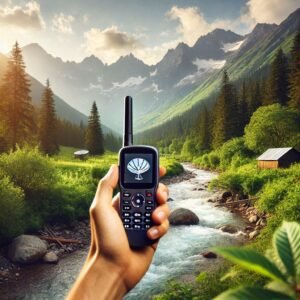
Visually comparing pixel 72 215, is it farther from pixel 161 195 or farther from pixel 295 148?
pixel 295 148

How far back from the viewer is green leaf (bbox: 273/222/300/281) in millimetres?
736

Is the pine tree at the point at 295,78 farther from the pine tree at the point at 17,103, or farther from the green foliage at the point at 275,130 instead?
the pine tree at the point at 17,103

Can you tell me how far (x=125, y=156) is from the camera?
2.93 meters

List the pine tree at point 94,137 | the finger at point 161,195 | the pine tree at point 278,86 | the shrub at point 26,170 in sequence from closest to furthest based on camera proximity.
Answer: the finger at point 161,195, the shrub at point 26,170, the pine tree at point 278,86, the pine tree at point 94,137

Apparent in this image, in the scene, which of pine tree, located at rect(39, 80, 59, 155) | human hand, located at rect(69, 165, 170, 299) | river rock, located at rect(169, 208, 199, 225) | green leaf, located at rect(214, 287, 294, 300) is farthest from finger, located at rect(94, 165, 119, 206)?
pine tree, located at rect(39, 80, 59, 155)

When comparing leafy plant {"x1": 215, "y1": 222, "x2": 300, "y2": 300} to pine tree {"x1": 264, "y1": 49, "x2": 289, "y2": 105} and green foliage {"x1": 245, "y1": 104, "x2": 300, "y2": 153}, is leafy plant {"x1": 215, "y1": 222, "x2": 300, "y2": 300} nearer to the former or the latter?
green foliage {"x1": 245, "y1": 104, "x2": 300, "y2": 153}

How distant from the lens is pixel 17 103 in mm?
38719

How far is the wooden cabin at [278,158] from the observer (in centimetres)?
2879

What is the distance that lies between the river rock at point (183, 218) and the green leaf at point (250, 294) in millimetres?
19601

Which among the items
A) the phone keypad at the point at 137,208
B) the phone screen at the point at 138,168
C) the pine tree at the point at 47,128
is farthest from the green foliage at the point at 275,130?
the phone keypad at the point at 137,208

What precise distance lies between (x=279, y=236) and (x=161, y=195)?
6.72ft

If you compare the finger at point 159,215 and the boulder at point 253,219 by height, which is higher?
the finger at point 159,215

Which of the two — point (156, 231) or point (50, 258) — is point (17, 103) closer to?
point (50, 258)

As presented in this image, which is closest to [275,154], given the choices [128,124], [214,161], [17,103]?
[214,161]
